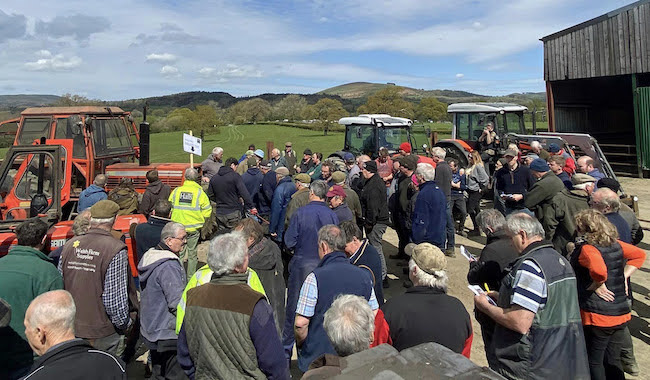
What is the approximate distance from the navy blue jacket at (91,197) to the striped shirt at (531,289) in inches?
200

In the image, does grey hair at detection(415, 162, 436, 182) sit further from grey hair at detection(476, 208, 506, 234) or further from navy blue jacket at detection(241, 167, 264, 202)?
navy blue jacket at detection(241, 167, 264, 202)

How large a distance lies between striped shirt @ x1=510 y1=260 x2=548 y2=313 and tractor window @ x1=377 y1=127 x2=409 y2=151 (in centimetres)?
882

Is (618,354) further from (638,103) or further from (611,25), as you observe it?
(611,25)

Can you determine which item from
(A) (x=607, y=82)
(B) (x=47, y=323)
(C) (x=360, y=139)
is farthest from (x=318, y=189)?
(A) (x=607, y=82)

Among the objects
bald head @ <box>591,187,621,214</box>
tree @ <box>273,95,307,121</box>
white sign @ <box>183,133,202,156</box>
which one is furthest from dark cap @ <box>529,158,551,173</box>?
tree @ <box>273,95,307,121</box>

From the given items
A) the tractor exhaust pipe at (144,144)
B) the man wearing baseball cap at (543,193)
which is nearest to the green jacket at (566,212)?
the man wearing baseball cap at (543,193)

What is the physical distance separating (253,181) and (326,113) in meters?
30.9

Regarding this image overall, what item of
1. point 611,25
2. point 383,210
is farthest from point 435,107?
point 383,210

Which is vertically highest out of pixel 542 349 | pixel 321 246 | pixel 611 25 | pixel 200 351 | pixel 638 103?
pixel 611 25

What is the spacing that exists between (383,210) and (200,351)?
157 inches

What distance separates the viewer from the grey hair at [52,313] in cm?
207

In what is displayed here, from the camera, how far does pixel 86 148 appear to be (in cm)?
686

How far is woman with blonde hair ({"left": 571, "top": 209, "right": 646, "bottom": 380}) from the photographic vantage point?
315 cm

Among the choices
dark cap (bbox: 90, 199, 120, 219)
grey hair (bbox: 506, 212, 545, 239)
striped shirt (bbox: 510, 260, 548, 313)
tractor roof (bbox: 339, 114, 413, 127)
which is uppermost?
tractor roof (bbox: 339, 114, 413, 127)
